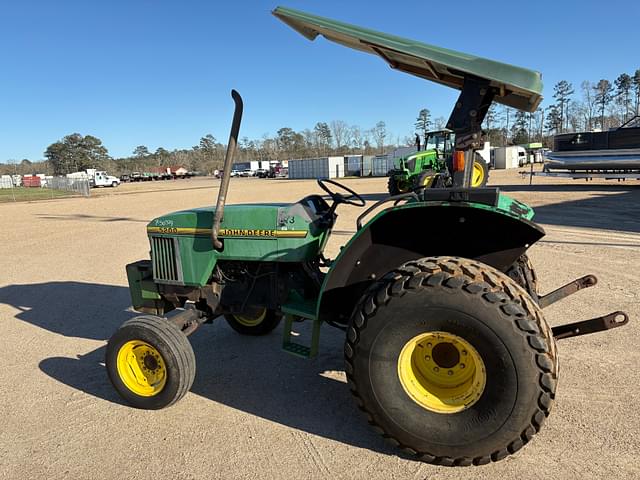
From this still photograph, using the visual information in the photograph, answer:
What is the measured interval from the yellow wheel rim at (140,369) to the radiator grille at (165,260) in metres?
0.59

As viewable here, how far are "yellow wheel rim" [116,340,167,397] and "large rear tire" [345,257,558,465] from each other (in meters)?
1.42

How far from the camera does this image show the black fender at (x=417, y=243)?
101 inches

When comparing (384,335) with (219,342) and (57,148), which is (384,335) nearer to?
(219,342)

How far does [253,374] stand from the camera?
357 cm

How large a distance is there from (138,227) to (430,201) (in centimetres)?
1143

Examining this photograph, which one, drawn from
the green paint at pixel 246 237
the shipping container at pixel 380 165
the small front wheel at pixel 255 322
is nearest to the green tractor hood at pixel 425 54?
the green paint at pixel 246 237

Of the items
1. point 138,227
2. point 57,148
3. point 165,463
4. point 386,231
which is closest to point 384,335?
point 386,231

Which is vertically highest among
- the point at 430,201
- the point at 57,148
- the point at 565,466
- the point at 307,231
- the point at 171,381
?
→ the point at 57,148

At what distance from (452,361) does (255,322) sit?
7.45ft

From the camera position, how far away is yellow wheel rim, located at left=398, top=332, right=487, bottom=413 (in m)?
2.33

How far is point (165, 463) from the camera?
8.30 feet

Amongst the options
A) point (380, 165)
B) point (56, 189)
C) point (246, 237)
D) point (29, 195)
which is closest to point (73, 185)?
point (29, 195)

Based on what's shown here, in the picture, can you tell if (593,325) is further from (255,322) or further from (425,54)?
(255,322)

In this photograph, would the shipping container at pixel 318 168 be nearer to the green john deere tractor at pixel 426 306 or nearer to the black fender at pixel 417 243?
the green john deere tractor at pixel 426 306
